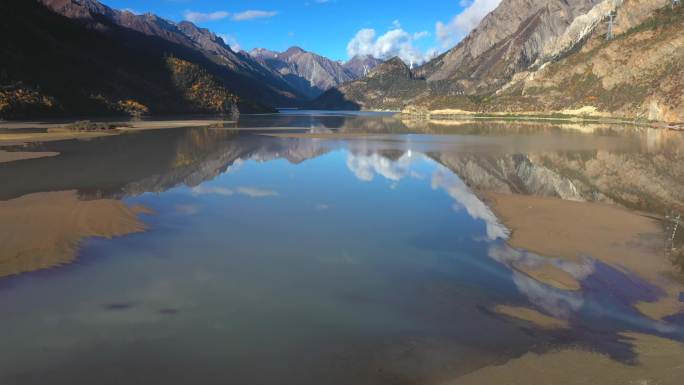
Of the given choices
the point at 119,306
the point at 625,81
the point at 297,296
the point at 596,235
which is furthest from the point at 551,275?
the point at 625,81

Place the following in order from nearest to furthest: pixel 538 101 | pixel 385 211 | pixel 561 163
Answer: pixel 385 211, pixel 561 163, pixel 538 101

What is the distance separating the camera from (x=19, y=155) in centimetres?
4294

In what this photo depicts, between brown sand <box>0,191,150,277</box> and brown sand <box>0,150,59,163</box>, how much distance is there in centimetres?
1885

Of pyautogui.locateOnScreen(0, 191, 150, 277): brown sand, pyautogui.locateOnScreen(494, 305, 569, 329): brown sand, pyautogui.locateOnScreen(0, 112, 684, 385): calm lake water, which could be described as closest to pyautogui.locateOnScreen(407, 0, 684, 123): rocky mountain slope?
pyautogui.locateOnScreen(0, 112, 684, 385): calm lake water

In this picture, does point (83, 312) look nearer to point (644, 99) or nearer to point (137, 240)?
point (137, 240)

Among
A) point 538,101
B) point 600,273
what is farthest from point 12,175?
point 538,101

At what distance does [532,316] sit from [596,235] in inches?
373

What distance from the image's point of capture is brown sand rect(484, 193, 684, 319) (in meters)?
14.5

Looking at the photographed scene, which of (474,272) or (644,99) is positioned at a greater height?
(644,99)

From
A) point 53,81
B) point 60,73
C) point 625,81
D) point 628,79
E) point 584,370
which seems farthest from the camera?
point 60,73

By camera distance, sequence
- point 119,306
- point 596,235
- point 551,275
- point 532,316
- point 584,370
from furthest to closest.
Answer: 1. point 596,235
2. point 551,275
3. point 119,306
4. point 532,316
5. point 584,370

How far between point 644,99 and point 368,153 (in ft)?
378

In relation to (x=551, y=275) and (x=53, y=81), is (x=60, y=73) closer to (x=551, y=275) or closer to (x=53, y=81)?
(x=53, y=81)

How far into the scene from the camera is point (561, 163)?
42.1 meters
